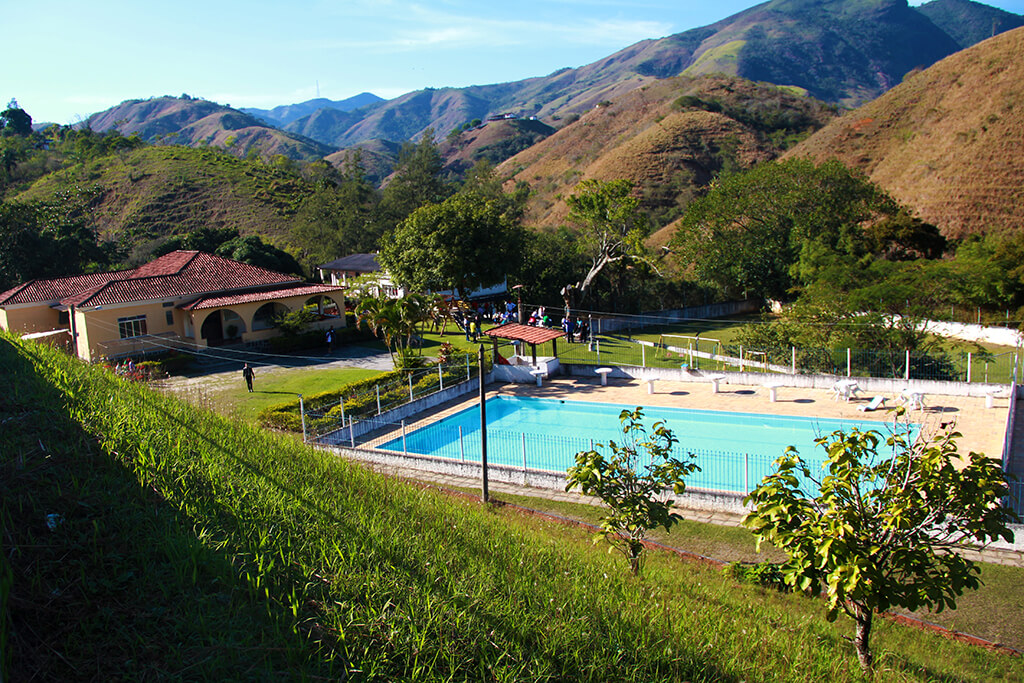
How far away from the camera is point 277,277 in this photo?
3469 centimetres

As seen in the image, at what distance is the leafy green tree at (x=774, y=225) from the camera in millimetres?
42375

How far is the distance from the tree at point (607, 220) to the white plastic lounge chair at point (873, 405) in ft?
59.0

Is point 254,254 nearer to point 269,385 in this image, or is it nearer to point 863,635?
point 269,385

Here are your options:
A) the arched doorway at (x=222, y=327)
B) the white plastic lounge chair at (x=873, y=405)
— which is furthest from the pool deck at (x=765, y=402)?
the arched doorway at (x=222, y=327)

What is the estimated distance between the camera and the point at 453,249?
3334cm

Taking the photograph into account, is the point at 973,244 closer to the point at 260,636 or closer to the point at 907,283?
the point at 907,283

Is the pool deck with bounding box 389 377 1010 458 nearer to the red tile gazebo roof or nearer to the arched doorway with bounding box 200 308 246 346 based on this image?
the red tile gazebo roof

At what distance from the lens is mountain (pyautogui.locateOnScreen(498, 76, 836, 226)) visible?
82750 millimetres

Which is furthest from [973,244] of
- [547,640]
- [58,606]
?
[58,606]

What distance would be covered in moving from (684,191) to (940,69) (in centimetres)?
2965

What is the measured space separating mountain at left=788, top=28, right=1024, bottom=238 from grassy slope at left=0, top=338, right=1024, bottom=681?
5730cm

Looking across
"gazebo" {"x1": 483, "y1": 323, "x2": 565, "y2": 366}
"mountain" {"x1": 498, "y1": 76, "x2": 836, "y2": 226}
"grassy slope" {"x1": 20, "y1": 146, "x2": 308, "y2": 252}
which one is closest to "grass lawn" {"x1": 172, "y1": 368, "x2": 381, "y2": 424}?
"gazebo" {"x1": 483, "y1": 323, "x2": 565, "y2": 366}

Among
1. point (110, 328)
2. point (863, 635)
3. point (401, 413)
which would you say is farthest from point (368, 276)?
point (863, 635)

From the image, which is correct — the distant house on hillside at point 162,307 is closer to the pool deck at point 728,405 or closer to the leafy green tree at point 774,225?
the pool deck at point 728,405
